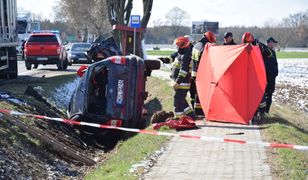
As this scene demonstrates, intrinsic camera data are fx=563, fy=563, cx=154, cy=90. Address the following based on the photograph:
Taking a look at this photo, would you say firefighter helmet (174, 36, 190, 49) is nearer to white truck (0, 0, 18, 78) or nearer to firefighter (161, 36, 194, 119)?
firefighter (161, 36, 194, 119)

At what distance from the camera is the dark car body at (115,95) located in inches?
428

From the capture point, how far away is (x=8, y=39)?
19.7 metres

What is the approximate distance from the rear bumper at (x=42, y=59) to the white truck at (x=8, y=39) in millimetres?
6297

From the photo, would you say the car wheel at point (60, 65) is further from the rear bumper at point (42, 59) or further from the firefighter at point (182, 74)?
the firefighter at point (182, 74)

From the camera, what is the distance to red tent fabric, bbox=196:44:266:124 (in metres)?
11.4

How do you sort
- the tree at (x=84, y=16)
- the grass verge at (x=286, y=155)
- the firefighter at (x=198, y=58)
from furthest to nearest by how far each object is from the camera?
the tree at (x=84, y=16), the firefighter at (x=198, y=58), the grass verge at (x=286, y=155)

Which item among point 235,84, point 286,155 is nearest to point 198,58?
point 235,84

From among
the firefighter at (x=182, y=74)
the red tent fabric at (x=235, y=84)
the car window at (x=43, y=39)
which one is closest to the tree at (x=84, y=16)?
the car window at (x=43, y=39)

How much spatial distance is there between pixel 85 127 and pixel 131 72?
1.46 meters

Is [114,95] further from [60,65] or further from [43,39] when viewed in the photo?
[43,39]

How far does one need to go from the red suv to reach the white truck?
6.36 m

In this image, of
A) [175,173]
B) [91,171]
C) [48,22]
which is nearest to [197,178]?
[175,173]

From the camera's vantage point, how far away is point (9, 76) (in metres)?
21.4

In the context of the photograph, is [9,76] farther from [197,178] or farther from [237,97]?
[197,178]
